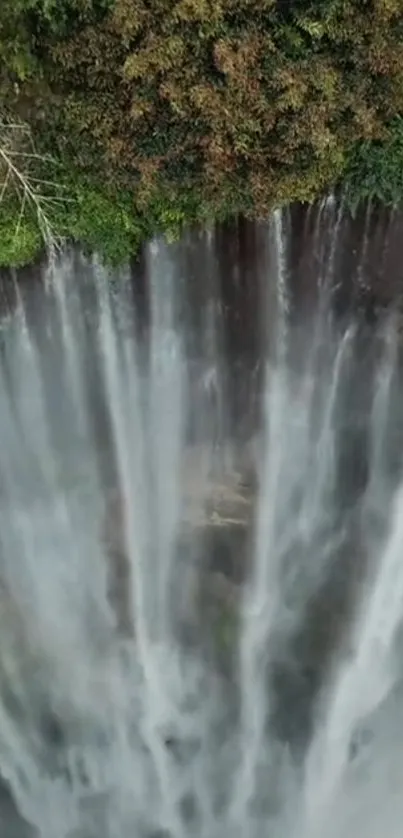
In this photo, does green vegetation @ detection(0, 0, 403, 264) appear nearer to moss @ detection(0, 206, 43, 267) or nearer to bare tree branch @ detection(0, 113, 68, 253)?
bare tree branch @ detection(0, 113, 68, 253)

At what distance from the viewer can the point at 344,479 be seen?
21.6 feet

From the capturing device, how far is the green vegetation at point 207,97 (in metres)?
4.63

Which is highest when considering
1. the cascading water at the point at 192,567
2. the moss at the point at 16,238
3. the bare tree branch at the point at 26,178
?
the bare tree branch at the point at 26,178

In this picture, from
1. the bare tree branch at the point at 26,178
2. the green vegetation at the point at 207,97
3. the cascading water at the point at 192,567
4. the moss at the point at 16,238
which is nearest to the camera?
the green vegetation at the point at 207,97

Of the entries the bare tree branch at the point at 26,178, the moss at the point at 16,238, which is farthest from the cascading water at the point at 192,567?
the bare tree branch at the point at 26,178

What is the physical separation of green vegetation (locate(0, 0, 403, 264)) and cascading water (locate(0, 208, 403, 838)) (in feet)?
1.68

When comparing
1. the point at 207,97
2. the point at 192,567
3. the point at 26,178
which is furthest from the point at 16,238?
the point at 192,567

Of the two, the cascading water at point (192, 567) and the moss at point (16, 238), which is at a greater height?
the moss at point (16, 238)

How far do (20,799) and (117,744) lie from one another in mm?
973

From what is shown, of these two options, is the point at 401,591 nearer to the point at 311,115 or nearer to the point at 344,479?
the point at 344,479

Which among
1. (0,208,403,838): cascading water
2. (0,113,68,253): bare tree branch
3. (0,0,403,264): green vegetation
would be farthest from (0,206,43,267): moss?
(0,208,403,838): cascading water

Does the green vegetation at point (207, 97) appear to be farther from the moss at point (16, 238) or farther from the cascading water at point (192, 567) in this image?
the cascading water at point (192, 567)

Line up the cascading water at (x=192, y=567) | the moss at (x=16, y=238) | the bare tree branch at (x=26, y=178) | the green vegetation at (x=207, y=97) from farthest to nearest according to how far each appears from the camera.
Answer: the cascading water at (x=192, y=567), the moss at (x=16, y=238), the bare tree branch at (x=26, y=178), the green vegetation at (x=207, y=97)

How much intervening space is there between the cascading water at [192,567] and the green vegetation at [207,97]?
1.68 feet
